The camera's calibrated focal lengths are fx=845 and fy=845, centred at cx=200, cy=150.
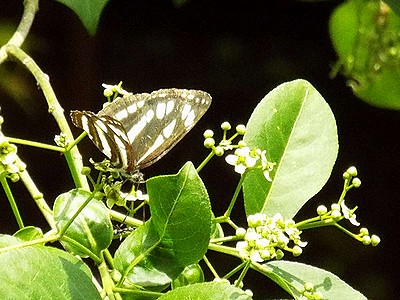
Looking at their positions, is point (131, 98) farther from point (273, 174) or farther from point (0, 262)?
point (0, 262)

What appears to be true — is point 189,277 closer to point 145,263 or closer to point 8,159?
point 145,263

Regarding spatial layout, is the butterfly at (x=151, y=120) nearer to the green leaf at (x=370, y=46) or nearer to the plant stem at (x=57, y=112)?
the plant stem at (x=57, y=112)

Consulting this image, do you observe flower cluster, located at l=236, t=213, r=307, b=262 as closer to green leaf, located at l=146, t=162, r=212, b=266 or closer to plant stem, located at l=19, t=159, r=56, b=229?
green leaf, located at l=146, t=162, r=212, b=266

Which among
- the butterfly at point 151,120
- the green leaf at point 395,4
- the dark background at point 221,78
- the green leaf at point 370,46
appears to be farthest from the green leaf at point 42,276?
the dark background at point 221,78

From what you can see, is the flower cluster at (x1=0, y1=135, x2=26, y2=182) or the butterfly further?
the butterfly

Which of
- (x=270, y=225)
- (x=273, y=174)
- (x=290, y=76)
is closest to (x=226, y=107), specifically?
(x=290, y=76)

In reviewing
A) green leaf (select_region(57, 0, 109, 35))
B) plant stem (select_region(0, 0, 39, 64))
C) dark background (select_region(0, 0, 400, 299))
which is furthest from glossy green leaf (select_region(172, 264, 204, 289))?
dark background (select_region(0, 0, 400, 299))

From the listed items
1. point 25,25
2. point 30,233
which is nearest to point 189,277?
point 30,233
